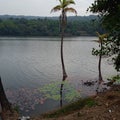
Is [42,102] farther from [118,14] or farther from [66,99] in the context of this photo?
[118,14]

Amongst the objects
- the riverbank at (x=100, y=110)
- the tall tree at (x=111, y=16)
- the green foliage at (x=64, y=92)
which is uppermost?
the tall tree at (x=111, y=16)

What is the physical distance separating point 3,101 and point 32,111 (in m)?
5.01

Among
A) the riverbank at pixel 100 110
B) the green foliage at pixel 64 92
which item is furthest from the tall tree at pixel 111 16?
the green foliage at pixel 64 92

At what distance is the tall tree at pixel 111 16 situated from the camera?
10.7m

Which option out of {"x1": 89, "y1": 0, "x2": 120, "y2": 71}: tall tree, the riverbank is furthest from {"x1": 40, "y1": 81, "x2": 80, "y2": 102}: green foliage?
{"x1": 89, "y1": 0, "x2": 120, "y2": 71}: tall tree

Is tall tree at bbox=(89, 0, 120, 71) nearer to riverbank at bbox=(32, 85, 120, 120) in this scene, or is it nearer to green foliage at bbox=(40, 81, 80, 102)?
riverbank at bbox=(32, 85, 120, 120)

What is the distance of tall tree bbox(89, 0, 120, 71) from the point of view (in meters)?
10.7

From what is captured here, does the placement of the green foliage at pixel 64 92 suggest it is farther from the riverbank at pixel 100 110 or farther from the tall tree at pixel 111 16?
the tall tree at pixel 111 16

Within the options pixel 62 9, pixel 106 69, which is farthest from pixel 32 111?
pixel 106 69

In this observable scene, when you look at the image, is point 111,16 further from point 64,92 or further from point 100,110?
point 64,92

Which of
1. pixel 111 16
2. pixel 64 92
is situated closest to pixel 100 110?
pixel 111 16

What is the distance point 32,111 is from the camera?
21.4 m

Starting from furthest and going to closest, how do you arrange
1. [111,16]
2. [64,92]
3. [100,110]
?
1. [64,92]
2. [111,16]
3. [100,110]

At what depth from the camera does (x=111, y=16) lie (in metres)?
11.5
